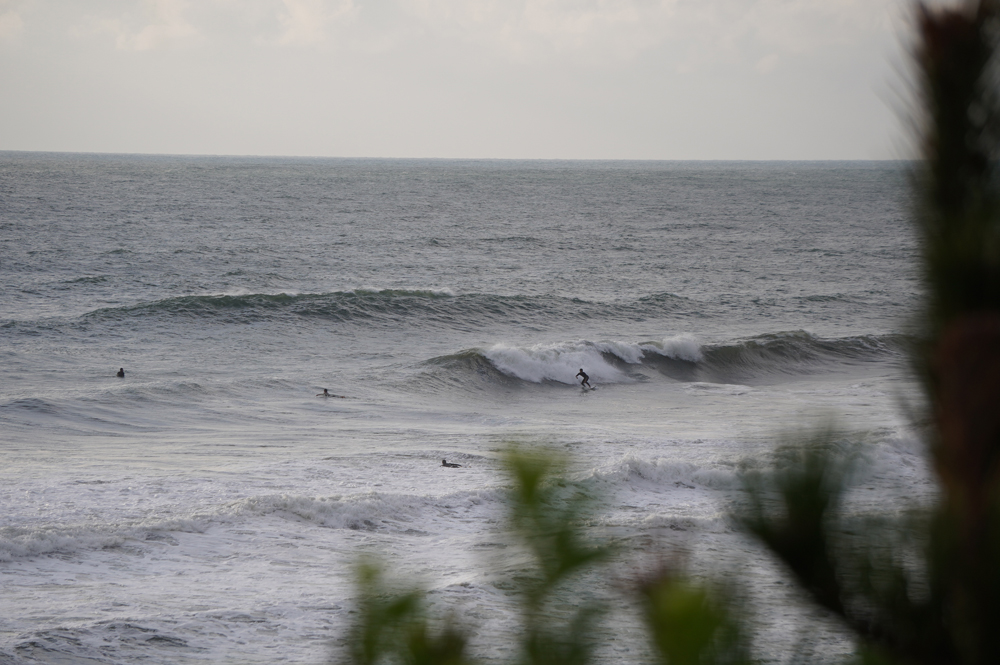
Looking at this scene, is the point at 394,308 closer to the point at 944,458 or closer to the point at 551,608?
the point at 551,608

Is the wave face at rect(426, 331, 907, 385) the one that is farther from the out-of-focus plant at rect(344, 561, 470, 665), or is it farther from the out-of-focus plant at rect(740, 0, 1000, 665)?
the out-of-focus plant at rect(344, 561, 470, 665)

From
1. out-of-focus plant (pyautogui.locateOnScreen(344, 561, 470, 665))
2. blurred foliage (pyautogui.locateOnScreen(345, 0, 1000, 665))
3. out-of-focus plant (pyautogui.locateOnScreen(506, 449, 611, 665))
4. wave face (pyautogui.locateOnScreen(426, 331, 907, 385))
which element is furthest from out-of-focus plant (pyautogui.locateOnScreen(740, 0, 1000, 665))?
wave face (pyautogui.locateOnScreen(426, 331, 907, 385))

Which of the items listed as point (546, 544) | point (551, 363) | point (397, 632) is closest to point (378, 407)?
point (551, 363)

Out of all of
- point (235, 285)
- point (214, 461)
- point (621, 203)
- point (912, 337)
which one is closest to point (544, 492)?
point (912, 337)

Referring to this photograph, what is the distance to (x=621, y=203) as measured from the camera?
331 feet

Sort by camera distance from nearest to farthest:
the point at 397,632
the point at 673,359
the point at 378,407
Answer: the point at 397,632
the point at 378,407
the point at 673,359

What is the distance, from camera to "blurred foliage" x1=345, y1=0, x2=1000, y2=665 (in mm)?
1146

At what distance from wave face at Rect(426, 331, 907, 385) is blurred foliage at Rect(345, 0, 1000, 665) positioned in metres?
24.2

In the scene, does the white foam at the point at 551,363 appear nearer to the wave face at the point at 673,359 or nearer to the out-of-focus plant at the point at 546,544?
the wave face at the point at 673,359

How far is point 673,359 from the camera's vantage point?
28953 mm

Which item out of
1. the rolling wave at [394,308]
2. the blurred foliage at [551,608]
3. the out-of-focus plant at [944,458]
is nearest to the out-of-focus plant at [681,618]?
the blurred foliage at [551,608]

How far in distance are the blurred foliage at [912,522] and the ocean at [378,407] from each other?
64mm

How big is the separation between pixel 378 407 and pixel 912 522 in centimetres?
2049

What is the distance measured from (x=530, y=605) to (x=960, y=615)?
26.9 inches
